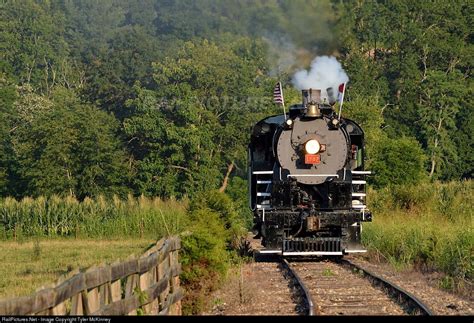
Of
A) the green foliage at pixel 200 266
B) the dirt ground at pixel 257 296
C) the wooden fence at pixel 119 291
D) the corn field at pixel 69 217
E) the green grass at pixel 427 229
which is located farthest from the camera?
the corn field at pixel 69 217

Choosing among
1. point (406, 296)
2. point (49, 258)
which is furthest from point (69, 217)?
point (406, 296)

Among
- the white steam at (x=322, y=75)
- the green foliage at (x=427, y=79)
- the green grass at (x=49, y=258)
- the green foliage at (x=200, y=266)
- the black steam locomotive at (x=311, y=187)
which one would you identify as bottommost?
the green grass at (x=49, y=258)

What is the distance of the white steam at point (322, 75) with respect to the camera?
27.1 metres

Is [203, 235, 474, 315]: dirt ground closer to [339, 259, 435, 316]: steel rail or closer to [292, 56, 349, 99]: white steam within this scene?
[339, 259, 435, 316]: steel rail

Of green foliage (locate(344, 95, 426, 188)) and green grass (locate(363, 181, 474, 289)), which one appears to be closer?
green grass (locate(363, 181, 474, 289))

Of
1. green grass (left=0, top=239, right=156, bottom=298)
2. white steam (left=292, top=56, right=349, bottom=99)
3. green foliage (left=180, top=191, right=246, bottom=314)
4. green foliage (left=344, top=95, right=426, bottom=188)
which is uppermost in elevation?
white steam (left=292, top=56, right=349, bottom=99)

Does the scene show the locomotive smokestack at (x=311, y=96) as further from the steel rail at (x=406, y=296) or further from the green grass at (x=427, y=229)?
the steel rail at (x=406, y=296)

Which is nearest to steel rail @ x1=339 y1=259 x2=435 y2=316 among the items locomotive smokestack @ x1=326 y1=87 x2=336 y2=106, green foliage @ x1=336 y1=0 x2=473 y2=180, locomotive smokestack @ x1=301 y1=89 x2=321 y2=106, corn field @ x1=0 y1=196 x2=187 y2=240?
locomotive smokestack @ x1=301 y1=89 x2=321 y2=106

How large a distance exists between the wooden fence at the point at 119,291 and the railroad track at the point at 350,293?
1902mm

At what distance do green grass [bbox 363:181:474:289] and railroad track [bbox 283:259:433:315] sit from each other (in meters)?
1.35

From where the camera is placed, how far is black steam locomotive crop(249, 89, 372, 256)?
785 inches

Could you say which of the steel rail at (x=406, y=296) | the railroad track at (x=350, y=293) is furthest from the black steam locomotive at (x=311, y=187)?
the steel rail at (x=406, y=296)

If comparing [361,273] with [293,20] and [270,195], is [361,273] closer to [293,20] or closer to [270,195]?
[270,195]

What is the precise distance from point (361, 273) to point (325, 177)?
3.15 m
